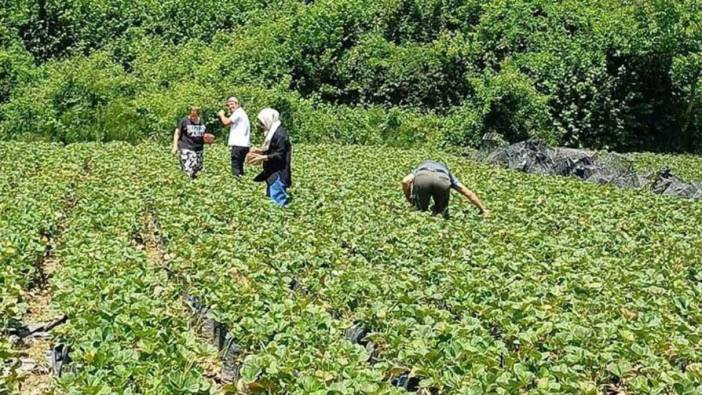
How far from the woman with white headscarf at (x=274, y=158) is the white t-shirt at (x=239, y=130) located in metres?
1.70

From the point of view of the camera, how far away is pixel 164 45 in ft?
99.8

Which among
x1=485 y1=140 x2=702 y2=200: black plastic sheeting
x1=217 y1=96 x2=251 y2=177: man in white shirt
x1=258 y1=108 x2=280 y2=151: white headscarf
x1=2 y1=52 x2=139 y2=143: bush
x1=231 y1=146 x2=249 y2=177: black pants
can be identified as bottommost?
x1=2 y1=52 x2=139 y2=143: bush

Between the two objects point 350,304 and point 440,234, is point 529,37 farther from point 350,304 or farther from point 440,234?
point 350,304

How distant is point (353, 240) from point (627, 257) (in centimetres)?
239

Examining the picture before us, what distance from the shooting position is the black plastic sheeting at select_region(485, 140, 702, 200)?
48.0 ft

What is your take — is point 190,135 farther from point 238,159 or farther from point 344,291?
point 344,291

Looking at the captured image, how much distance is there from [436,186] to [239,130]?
354 cm

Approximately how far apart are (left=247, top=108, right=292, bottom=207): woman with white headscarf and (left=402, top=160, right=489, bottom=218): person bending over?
1.44m

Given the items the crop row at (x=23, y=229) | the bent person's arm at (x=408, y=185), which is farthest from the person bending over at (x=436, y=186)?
the crop row at (x=23, y=229)

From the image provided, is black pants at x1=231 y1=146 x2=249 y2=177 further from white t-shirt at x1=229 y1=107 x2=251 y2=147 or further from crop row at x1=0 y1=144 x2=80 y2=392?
crop row at x1=0 y1=144 x2=80 y2=392

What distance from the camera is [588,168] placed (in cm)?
1656

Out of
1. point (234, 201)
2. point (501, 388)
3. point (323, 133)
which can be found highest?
point (501, 388)

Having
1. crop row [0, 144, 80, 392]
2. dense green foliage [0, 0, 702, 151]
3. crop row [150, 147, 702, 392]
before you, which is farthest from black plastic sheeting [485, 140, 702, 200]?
crop row [0, 144, 80, 392]

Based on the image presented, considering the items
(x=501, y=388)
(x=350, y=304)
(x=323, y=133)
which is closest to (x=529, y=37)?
(x=323, y=133)
